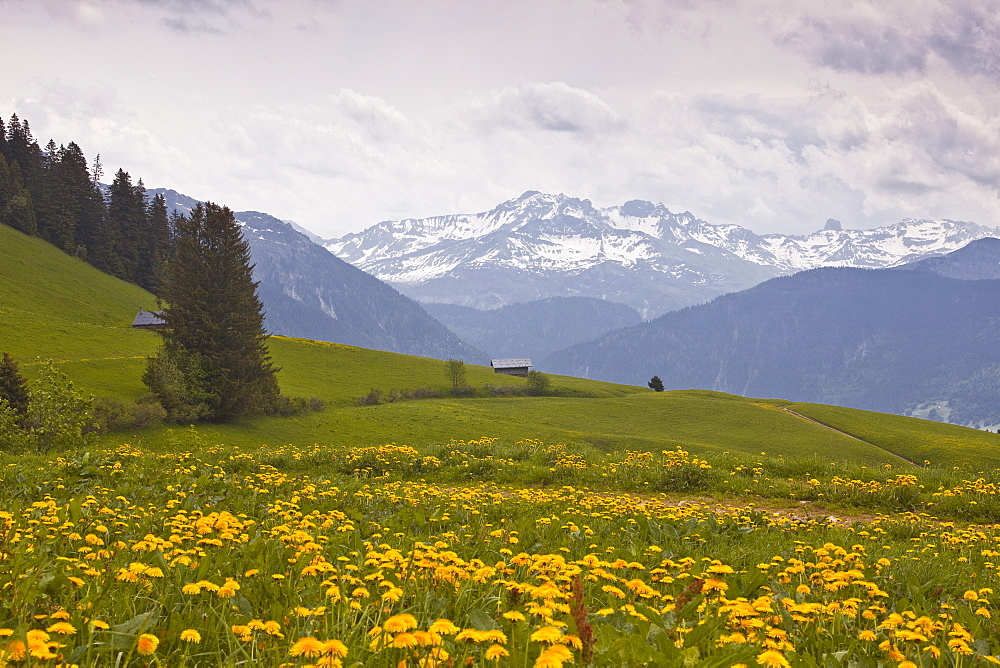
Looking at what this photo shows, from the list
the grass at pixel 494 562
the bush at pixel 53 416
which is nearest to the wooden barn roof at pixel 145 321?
the bush at pixel 53 416

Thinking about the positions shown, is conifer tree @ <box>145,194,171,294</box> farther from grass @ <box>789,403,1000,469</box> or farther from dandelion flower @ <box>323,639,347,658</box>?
dandelion flower @ <box>323,639,347,658</box>

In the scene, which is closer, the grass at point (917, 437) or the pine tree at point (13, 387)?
the pine tree at point (13, 387)

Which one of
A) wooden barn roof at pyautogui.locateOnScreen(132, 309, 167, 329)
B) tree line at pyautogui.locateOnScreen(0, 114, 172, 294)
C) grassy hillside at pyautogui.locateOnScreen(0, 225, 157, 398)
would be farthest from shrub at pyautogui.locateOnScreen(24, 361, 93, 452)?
tree line at pyautogui.locateOnScreen(0, 114, 172, 294)

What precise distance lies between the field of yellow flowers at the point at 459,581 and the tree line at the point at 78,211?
379 ft

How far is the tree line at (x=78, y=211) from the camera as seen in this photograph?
110 m

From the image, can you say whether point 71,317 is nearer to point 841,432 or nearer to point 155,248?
point 155,248

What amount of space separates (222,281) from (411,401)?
3719 cm

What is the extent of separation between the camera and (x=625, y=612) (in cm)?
439

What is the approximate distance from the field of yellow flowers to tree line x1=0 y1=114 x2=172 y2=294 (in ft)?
379

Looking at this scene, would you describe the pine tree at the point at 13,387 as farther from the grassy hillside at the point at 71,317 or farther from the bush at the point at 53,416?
the grassy hillside at the point at 71,317

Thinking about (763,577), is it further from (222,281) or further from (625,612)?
(222,281)

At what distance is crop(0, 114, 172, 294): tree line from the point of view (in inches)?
4316

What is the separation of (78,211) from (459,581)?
14242 centimetres

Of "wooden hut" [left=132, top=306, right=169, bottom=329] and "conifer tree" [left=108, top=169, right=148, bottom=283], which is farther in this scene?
"conifer tree" [left=108, top=169, right=148, bottom=283]
